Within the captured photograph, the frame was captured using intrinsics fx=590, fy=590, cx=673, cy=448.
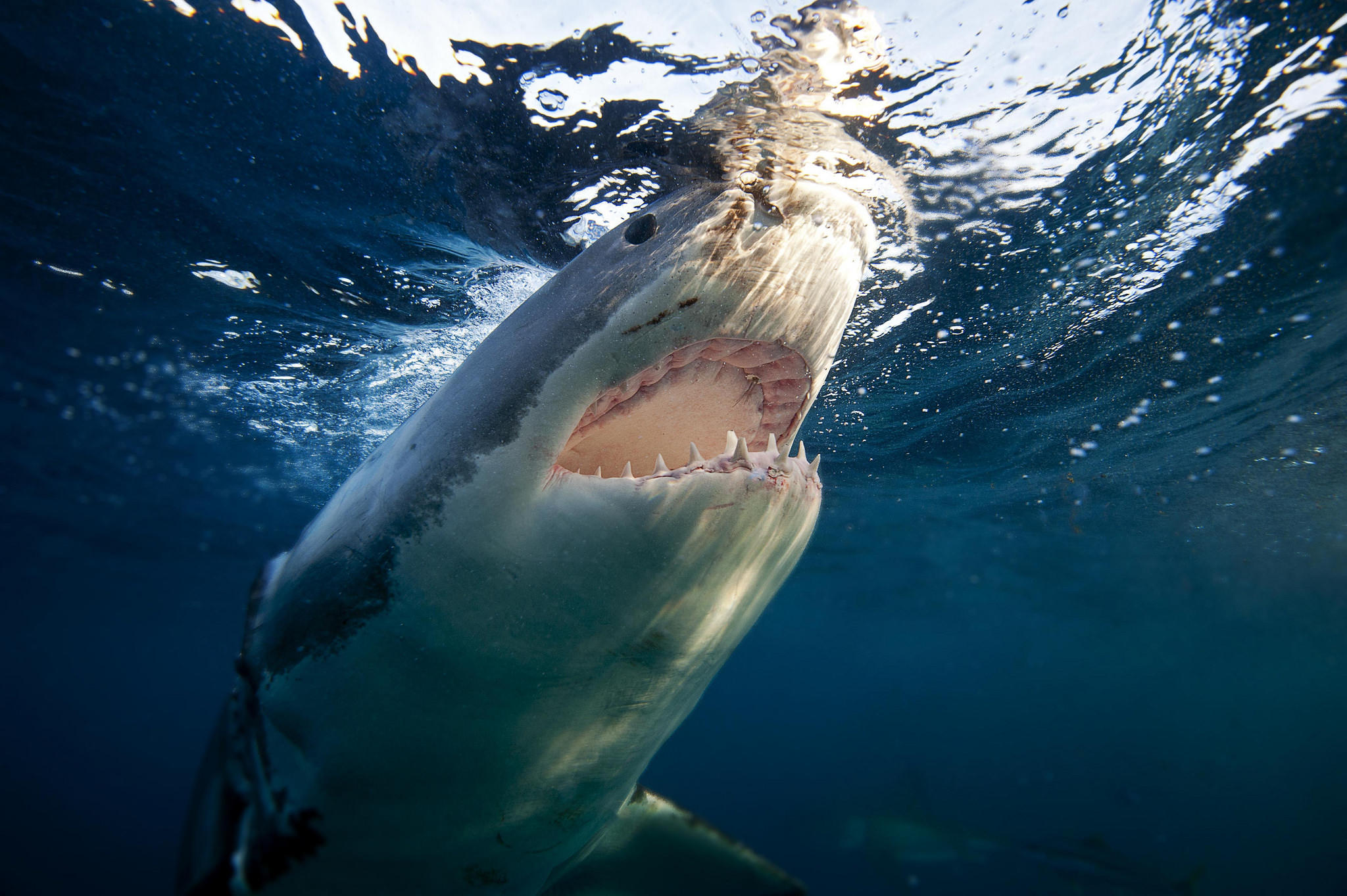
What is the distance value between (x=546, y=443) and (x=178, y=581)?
112ft

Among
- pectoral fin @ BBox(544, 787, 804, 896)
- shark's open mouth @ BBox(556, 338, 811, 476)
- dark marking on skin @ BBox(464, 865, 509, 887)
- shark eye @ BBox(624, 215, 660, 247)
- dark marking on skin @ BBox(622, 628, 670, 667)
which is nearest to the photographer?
dark marking on skin @ BBox(622, 628, 670, 667)

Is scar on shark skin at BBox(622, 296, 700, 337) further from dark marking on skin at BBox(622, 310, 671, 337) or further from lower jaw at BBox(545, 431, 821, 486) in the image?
lower jaw at BBox(545, 431, 821, 486)

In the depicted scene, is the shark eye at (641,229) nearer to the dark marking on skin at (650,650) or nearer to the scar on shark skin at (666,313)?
the scar on shark skin at (666,313)

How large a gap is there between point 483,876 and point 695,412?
1.88 metres

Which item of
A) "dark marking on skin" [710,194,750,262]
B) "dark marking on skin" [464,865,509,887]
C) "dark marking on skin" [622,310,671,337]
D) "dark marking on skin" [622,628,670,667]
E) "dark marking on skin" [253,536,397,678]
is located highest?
"dark marking on skin" [710,194,750,262]

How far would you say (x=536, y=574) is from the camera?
1540 mm

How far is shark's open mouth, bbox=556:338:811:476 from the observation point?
6.33 feet

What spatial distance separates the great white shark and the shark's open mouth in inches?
0.5

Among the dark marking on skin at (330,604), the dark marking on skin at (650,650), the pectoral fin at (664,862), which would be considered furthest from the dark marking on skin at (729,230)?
the pectoral fin at (664,862)

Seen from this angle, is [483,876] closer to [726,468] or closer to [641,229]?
[726,468]

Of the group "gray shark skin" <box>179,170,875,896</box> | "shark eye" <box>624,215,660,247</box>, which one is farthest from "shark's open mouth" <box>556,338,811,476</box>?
"shark eye" <box>624,215,660,247</box>

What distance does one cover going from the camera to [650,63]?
12.4 feet

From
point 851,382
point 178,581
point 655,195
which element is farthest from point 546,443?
point 178,581

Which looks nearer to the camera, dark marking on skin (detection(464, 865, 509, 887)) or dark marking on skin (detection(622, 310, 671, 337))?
dark marking on skin (detection(622, 310, 671, 337))
